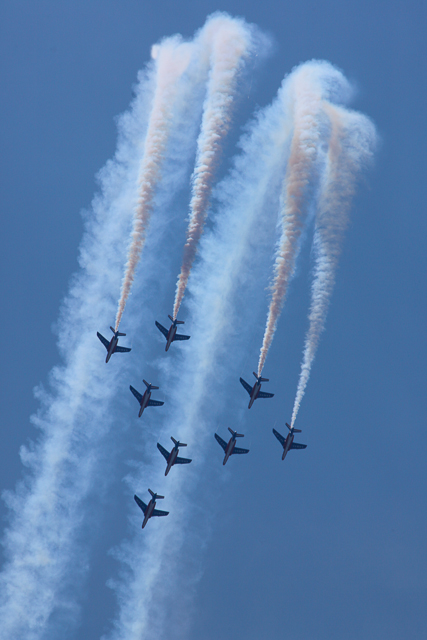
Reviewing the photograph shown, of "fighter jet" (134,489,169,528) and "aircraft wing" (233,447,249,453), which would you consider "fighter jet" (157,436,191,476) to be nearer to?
"fighter jet" (134,489,169,528)

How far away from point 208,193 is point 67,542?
85.4 feet

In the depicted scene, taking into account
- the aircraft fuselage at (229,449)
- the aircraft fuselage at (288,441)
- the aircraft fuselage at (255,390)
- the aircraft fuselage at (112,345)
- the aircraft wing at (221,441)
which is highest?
the aircraft fuselage at (112,345)

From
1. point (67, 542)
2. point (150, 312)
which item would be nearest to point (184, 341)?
point (150, 312)

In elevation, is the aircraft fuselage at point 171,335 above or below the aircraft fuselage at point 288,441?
above

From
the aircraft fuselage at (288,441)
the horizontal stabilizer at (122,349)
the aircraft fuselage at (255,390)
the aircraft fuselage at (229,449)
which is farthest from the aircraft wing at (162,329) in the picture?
the aircraft fuselage at (288,441)

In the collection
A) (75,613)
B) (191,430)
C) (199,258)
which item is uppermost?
(199,258)

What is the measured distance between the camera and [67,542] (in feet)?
133

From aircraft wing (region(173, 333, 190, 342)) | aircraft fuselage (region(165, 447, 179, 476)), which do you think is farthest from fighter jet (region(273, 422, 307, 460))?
aircraft wing (region(173, 333, 190, 342))

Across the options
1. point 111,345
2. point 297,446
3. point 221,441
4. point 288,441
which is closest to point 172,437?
point 221,441

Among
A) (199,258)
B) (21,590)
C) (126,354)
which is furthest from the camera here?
(126,354)

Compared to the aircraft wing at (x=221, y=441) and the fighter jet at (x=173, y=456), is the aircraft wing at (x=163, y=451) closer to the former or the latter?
the fighter jet at (x=173, y=456)

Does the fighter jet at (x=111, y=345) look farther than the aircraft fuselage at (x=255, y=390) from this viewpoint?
No

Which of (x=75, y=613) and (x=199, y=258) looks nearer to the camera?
(x=199, y=258)

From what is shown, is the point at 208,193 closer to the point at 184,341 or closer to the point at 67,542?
the point at 184,341
